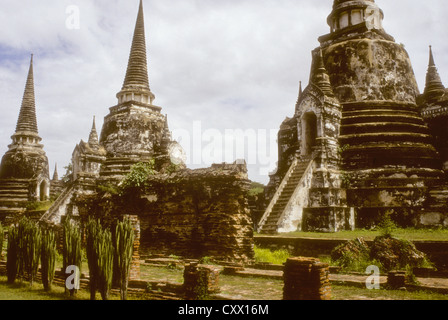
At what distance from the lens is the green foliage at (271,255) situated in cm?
1291

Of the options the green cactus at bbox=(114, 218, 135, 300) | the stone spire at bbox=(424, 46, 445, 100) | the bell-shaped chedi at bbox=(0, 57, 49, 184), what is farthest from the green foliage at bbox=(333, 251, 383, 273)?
the bell-shaped chedi at bbox=(0, 57, 49, 184)

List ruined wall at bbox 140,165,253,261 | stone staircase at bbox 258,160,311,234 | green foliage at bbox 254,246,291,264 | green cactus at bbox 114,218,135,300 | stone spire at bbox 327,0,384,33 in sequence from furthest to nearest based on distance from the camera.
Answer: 1. stone spire at bbox 327,0,384,33
2. stone staircase at bbox 258,160,311,234
3. green foliage at bbox 254,246,291,264
4. ruined wall at bbox 140,165,253,261
5. green cactus at bbox 114,218,135,300

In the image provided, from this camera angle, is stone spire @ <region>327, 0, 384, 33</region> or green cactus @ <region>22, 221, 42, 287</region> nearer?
green cactus @ <region>22, 221, 42, 287</region>

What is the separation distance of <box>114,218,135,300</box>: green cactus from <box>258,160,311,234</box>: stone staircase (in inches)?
352

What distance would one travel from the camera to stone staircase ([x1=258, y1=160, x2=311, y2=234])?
16.0 m

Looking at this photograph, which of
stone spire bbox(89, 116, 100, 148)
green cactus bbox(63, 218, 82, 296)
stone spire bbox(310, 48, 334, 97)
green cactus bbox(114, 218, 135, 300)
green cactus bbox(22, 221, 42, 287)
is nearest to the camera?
green cactus bbox(114, 218, 135, 300)

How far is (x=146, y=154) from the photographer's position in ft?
83.3

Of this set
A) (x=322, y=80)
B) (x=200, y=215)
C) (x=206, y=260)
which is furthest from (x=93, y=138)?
(x=206, y=260)

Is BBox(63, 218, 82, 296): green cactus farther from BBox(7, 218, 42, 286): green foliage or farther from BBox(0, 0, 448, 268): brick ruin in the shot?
BBox(0, 0, 448, 268): brick ruin

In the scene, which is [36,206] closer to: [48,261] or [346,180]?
[346,180]

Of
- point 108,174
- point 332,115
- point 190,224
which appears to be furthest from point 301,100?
point 108,174

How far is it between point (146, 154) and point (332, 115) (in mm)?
11598

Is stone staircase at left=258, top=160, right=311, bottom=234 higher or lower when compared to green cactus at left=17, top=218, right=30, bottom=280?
higher
